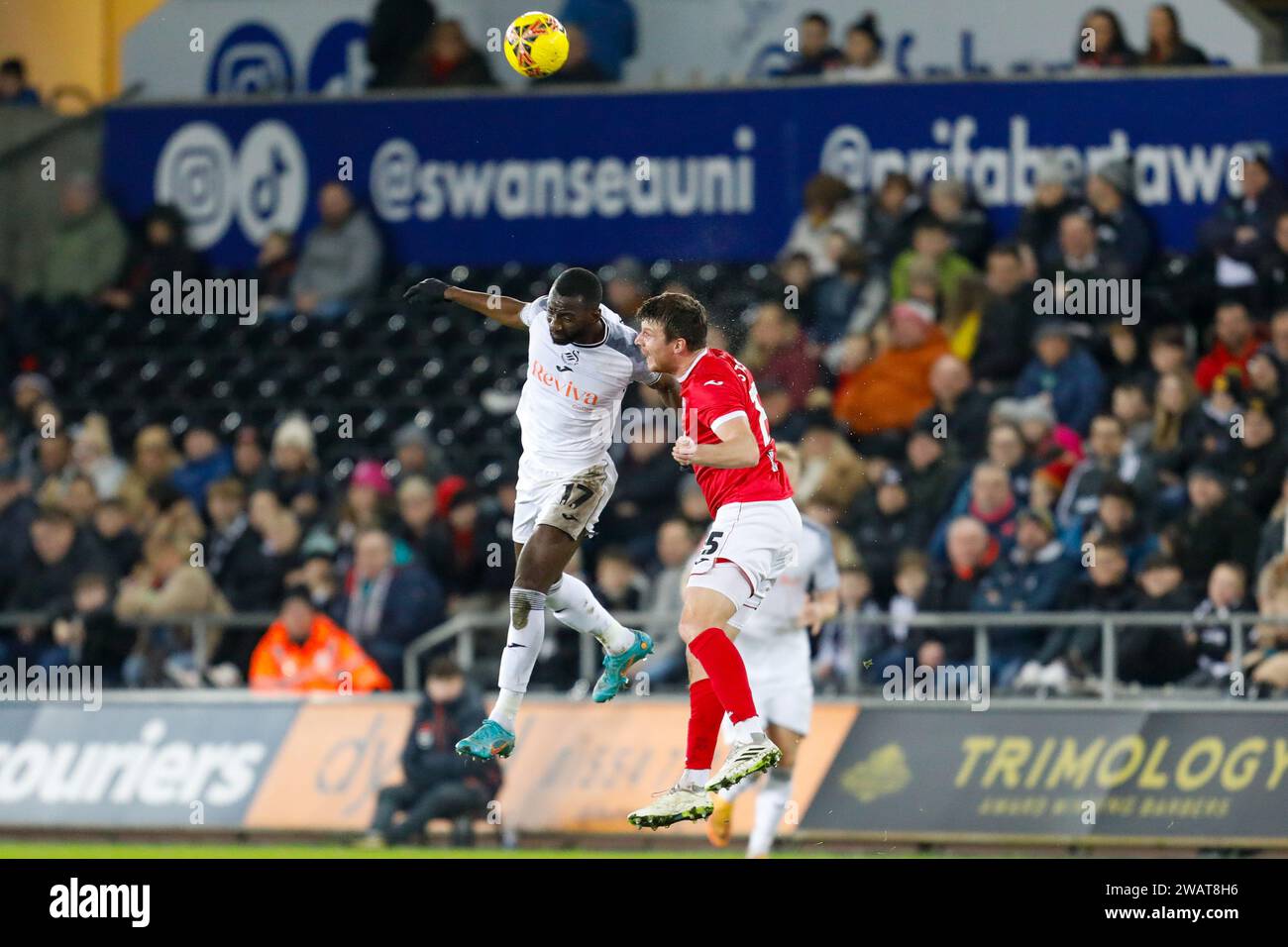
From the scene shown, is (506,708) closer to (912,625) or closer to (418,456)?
(912,625)

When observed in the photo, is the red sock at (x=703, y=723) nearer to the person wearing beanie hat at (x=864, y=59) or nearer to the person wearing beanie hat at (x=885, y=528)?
the person wearing beanie hat at (x=885, y=528)

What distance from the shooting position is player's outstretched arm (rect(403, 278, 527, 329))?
11055mm

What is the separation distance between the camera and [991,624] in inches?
608

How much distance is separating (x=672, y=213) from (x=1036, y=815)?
642 cm

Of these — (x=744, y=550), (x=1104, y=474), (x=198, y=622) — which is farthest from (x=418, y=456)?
(x=744, y=550)

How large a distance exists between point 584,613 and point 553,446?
2.69 feet

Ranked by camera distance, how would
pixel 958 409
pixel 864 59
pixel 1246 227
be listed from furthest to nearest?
pixel 864 59 < pixel 1246 227 < pixel 958 409

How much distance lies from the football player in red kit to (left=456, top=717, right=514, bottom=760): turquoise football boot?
0.69m

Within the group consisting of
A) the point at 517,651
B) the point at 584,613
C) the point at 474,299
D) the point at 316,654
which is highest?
the point at 474,299

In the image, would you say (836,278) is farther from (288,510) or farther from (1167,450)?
(288,510)

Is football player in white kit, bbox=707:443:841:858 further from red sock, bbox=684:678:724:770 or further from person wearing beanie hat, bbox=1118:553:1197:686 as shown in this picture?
red sock, bbox=684:678:724:770

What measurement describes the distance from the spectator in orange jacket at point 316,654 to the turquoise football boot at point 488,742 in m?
5.41

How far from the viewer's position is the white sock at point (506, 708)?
11.3m

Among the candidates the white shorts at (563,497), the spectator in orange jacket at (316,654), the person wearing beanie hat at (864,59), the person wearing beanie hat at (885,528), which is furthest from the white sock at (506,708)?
the person wearing beanie hat at (864,59)
